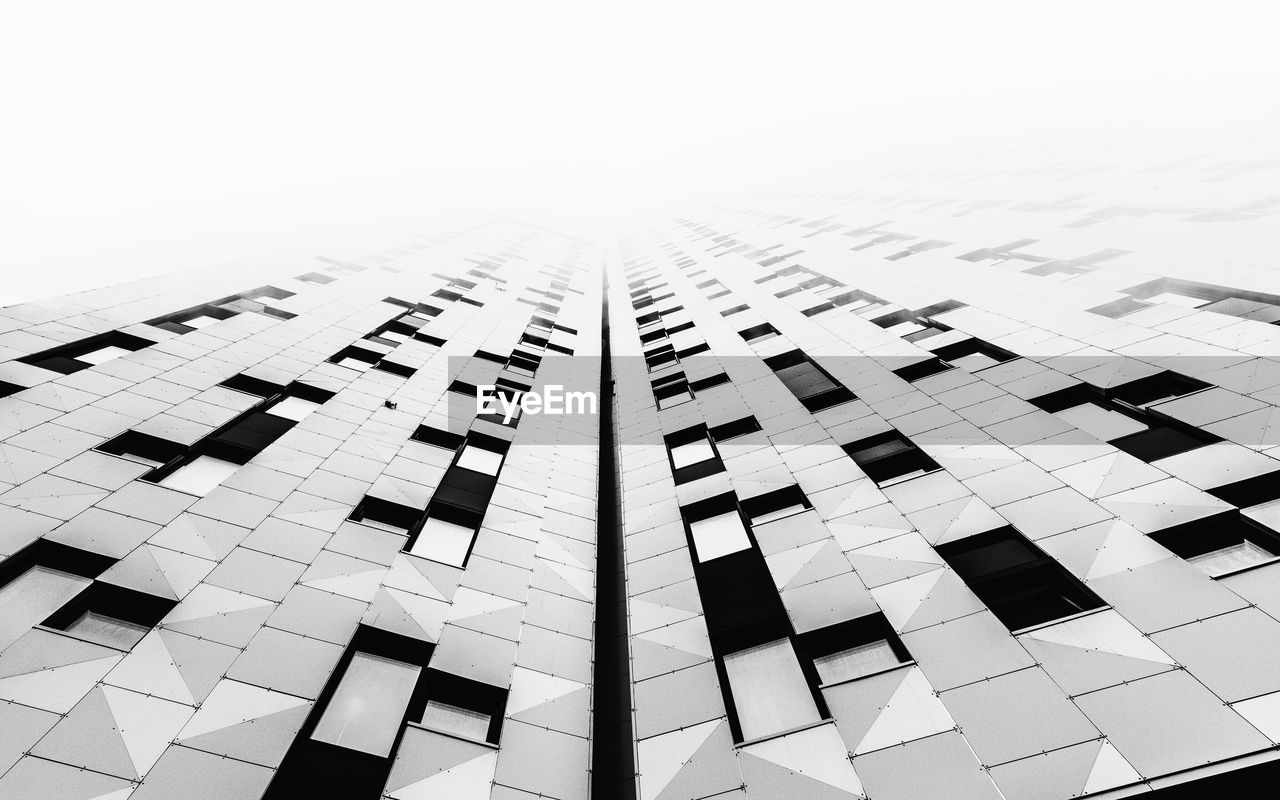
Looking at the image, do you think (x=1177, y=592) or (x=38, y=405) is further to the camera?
(x=38, y=405)

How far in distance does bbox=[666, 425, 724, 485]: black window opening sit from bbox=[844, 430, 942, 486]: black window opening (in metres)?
4.43

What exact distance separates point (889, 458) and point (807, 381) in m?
6.34

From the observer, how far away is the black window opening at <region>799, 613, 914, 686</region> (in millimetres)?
11625

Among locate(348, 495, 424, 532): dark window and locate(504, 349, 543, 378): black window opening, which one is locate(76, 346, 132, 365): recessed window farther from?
locate(504, 349, 543, 378): black window opening

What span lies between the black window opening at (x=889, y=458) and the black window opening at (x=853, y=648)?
4.93 m

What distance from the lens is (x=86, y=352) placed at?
20.6m

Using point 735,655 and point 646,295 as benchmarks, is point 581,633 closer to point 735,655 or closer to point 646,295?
point 735,655

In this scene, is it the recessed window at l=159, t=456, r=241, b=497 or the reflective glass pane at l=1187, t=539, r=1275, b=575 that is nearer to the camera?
the reflective glass pane at l=1187, t=539, r=1275, b=575

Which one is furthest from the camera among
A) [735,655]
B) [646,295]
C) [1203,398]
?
[646,295]

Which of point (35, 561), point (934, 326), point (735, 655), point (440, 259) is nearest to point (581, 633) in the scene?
point (735, 655)

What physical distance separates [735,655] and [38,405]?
20585 mm

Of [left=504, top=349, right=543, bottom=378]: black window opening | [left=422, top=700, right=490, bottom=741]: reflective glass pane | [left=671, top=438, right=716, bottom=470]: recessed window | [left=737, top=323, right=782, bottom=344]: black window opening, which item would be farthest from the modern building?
[left=504, top=349, right=543, bottom=378]: black window opening

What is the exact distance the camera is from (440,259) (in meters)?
45.2

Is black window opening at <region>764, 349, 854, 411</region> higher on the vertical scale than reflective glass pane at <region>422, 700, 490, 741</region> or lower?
higher
